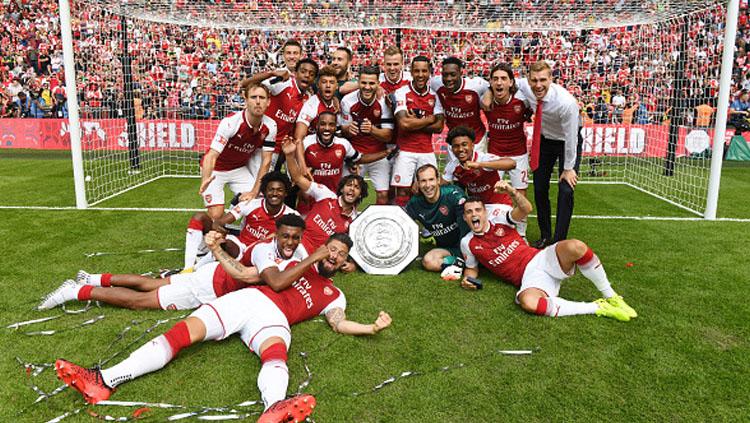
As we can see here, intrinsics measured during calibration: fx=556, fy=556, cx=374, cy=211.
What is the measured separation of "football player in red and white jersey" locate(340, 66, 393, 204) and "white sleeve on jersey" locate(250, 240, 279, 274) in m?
2.43

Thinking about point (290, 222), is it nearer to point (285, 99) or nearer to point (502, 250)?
point (502, 250)

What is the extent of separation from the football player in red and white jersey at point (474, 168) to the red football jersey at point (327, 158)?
116 cm

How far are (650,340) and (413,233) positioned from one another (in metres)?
2.30

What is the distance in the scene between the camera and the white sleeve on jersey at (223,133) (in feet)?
18.3

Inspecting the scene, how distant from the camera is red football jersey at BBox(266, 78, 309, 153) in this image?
646 centimetres

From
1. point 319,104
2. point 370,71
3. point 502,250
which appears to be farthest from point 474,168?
point 319,104

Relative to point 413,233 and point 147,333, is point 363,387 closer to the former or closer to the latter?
point 147,333

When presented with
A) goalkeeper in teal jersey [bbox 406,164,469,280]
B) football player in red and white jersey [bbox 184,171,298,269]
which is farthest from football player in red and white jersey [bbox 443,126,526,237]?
football player in red and white jersey [bbox 184,171,298,269]

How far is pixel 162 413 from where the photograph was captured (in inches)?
116

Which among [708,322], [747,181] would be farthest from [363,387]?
[747,181]

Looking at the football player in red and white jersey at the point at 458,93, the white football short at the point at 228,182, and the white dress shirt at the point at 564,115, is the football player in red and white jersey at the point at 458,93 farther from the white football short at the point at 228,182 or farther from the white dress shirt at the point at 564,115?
the white football short at the point at 228,182

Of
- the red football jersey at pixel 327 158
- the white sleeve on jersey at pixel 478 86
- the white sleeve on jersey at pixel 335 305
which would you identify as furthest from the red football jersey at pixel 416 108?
the white sleeve on jersey at pixel 335 305

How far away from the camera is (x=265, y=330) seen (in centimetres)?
353

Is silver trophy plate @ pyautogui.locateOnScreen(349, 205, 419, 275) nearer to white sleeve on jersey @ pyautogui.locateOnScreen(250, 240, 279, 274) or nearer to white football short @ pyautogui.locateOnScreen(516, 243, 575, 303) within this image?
white football short @ pyautogui.locateOnScreen(516, 243, 575, 303)
